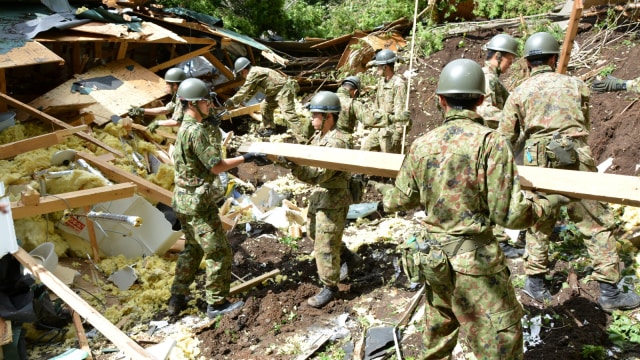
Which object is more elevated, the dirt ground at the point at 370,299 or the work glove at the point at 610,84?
the work glove at the point at 610,84

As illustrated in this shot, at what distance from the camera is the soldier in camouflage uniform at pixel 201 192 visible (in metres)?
4.82

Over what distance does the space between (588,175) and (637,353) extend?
1721 millimetres

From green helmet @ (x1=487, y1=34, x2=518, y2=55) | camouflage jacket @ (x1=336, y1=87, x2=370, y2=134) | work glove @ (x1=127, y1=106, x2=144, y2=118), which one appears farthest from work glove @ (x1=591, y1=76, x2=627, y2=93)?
work glove @ (x1=127, y1=106, x2=144, y2=118)

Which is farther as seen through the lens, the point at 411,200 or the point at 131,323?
the point at 131,323

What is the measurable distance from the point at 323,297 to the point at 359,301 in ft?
1.26

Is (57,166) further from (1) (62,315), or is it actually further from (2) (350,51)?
(2) (350,51)

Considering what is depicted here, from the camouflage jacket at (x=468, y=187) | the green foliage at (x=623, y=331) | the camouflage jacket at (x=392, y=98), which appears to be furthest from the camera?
the camouflage jacket at (x=392, y=98)

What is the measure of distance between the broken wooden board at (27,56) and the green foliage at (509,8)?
953cm

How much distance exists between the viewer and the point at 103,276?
6.04 metres

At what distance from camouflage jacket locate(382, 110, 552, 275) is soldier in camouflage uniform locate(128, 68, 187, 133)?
214 inches

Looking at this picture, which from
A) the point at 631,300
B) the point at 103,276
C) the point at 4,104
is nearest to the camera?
the point at 631,300

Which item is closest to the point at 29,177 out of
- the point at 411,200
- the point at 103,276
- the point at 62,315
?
the point at 103,276

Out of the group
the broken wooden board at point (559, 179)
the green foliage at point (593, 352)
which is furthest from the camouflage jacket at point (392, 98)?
the green foliage at point (593, 352)

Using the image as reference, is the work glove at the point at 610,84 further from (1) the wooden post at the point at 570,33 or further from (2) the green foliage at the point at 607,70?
(2) the green foliage at the point at 607,70
